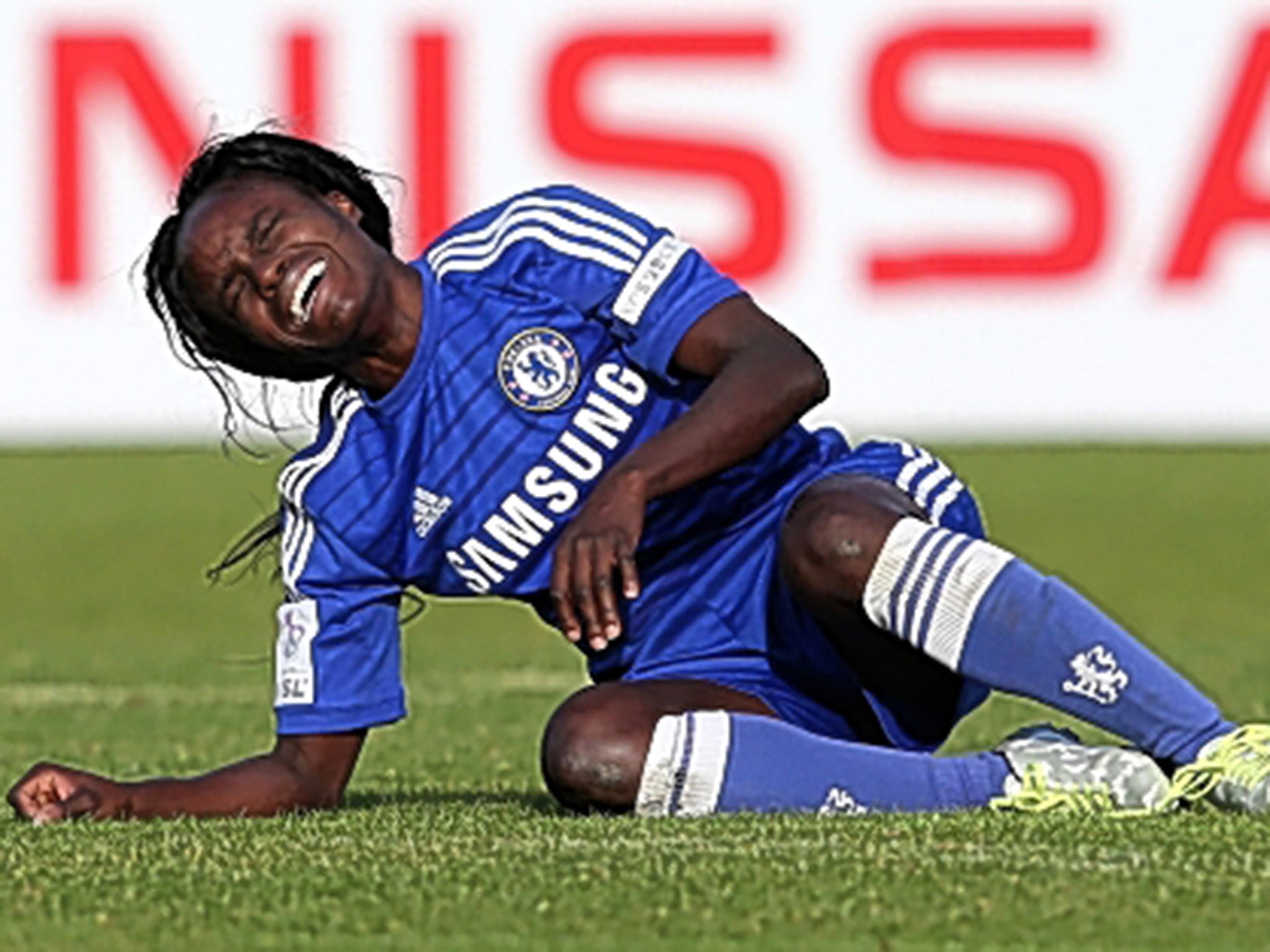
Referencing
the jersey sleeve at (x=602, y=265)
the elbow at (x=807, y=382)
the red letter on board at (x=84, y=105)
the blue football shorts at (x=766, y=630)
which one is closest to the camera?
the elbow at (x=807, y=382)

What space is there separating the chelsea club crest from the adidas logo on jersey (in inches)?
7.5

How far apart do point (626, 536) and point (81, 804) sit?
97cm

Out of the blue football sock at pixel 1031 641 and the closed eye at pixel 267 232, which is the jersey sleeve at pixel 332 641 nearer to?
the closed eye at pixel 267 232

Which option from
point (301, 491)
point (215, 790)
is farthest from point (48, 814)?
point (301, 491)

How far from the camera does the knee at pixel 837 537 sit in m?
4.23

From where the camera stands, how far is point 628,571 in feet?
13.1

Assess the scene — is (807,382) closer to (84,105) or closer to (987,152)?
(987,152)

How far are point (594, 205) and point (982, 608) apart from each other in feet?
3.11

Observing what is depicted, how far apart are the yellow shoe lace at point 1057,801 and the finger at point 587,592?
0.68 m

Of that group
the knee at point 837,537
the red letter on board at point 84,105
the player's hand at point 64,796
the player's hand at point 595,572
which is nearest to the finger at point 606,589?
the player's hand at point 595,572

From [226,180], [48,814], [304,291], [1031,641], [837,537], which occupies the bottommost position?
[48,814]

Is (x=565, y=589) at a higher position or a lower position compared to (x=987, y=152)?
higher

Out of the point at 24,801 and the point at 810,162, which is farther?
the point at 810,162

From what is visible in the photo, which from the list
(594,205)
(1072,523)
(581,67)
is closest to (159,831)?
(594,205)
